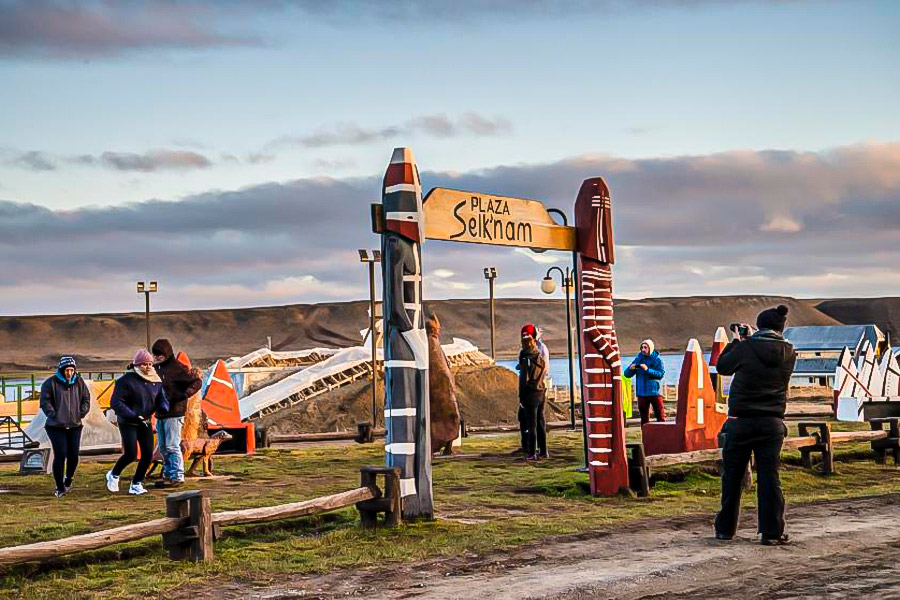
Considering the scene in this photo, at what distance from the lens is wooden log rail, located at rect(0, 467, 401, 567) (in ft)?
25.5

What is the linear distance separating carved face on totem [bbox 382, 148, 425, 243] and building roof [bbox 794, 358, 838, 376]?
35.8m

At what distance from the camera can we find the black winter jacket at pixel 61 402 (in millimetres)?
12898

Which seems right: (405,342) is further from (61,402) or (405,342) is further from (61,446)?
(61,446)

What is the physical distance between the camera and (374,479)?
33.0 feet

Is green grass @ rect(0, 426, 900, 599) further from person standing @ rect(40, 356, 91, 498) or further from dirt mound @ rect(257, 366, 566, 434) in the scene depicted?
dirt mound @ rect(257, 366, 566, 434)

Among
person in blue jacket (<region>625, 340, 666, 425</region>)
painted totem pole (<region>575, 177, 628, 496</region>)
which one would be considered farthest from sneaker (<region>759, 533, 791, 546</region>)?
person in blue jacket (<region>625, 340, 666, 425</region>)

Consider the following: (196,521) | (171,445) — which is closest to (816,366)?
(171,445)

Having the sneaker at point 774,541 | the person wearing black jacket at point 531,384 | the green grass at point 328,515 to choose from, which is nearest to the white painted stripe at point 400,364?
the green grass at point 328,515

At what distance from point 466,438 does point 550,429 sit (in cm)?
269

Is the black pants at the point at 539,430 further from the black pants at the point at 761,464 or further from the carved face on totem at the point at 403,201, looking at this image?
the black pants at the point at 761,464

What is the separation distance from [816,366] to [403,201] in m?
36.6

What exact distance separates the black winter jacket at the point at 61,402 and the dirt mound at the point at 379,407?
21897 millimetres

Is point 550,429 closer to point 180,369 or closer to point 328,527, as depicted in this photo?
point 180,369

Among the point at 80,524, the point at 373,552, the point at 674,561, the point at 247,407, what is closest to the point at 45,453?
the point at 80,524
